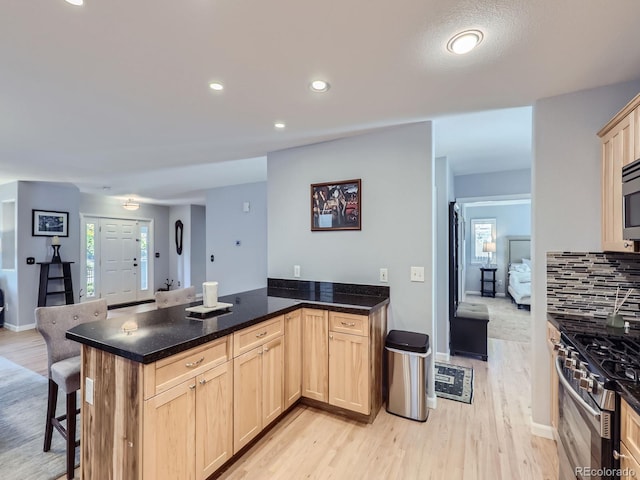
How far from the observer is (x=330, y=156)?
125 inches

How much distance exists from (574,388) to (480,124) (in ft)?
7.30

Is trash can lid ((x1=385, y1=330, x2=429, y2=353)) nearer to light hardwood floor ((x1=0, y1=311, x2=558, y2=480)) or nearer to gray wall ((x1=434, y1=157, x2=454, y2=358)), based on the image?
light hardwood floor ((x1=0, y1=311, x2=558, y2=480))

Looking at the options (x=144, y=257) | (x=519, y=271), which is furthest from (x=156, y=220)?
(x=519, y=271)

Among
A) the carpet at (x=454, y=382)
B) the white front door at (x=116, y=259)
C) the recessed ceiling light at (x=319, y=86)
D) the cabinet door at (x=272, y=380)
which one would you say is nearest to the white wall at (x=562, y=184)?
the carpet at (x=454, y=382)

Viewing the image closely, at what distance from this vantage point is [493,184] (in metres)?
4.55

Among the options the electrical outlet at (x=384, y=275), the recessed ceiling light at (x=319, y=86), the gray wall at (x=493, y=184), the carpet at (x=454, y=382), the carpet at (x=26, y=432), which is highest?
the recessed ceiling light at (x=319, y=86)

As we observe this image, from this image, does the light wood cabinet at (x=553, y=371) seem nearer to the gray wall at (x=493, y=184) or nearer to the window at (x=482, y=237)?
the gray wall at (x=493, y=184)

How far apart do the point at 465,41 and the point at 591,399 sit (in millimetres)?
1815

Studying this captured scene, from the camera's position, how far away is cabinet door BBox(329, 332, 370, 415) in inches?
93.5

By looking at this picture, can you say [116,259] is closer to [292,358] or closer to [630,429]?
[292,358]

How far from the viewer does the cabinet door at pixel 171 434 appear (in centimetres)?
144

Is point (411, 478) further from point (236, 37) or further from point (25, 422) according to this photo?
point (25, 422)

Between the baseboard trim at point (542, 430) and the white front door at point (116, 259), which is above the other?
the white front door at point (116, 259)

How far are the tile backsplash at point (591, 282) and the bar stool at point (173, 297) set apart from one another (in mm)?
3077
